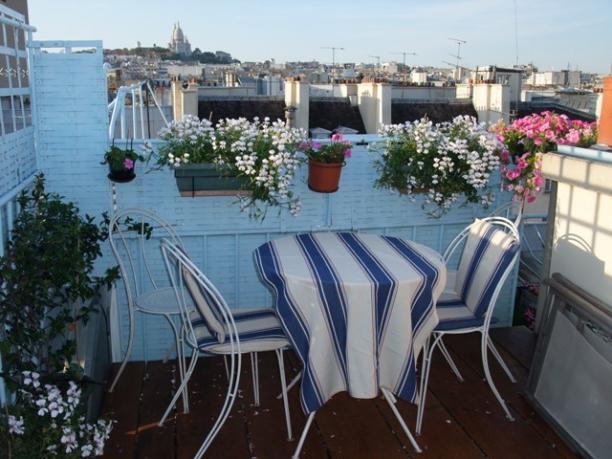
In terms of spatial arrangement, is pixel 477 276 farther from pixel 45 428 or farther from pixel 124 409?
pixel 45 428

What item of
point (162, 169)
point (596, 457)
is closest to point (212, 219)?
point (162, 169)

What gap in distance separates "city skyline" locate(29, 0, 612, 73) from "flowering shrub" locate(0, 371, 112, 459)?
5.65ft

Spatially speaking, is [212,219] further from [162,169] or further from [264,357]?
[264,357]

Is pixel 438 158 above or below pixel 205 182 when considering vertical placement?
above

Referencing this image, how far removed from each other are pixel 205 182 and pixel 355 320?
3.90 ft

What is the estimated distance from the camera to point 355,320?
2.28 metres

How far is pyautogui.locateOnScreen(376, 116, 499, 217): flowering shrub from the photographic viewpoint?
319 centimetres

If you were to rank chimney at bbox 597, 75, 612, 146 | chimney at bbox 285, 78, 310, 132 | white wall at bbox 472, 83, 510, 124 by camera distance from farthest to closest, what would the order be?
white wall at bbox 472, 83, 510, 124 < chimney at bbox 285, 78, 310, 132 < chimney at bbox 597, 75, 612, 146

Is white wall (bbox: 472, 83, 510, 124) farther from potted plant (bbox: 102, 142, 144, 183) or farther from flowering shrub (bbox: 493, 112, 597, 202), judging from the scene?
potted plant (bbox: 102, 142, 144, 183)

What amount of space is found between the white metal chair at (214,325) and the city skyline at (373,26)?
51.2 inches

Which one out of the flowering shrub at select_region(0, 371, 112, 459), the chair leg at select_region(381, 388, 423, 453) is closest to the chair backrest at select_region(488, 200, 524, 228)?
the chair leg at select_region(381, 388, 423, 453)

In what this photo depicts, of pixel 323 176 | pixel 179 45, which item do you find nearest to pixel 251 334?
pixel 323 176

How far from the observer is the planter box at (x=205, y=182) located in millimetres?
2959

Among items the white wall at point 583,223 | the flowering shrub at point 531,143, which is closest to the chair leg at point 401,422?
the white wall at point 583,223
